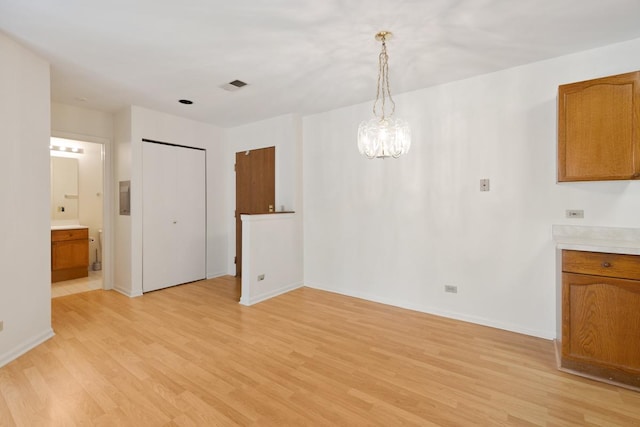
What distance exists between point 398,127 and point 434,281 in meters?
1.97

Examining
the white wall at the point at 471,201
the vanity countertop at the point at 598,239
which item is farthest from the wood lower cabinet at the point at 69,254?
the vanity countertop at the point at 598,239

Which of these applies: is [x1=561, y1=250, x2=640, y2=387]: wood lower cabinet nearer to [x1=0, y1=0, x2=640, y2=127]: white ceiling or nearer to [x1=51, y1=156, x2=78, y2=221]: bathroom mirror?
[x1=0, y1=0, x2=640, y2=127]: white ceiling

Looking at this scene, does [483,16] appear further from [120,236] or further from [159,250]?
[120,236]

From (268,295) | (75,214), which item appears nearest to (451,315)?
(268,295)

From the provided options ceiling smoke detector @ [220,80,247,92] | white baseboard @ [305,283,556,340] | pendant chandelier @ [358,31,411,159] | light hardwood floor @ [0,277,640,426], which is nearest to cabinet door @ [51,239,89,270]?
light hardwood floor @ [0,277,640,426]

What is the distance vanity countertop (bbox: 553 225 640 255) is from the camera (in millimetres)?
2107

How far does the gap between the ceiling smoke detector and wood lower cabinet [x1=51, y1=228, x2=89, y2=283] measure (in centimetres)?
395

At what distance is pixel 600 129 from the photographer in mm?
2416

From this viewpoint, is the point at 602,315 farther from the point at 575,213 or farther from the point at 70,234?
the point at 70,234

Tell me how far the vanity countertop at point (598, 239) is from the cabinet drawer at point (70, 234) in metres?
6.77

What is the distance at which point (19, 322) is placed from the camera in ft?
8.60

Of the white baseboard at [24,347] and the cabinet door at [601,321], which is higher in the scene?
the cabinet door at [601,321]

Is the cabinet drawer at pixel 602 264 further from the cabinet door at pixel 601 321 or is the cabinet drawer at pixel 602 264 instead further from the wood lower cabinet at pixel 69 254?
the wood lower cabinet at pixel 69 254

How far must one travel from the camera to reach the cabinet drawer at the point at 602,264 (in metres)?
2.07
